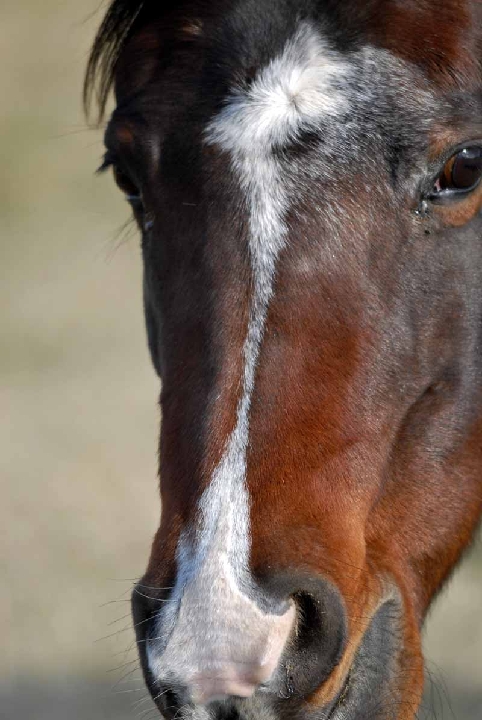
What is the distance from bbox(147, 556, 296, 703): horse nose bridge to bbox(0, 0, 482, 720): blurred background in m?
0.96

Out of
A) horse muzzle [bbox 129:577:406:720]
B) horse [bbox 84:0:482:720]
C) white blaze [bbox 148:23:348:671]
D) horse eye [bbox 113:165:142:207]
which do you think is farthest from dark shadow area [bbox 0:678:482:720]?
white blaze [bbox 148:23:348:671]

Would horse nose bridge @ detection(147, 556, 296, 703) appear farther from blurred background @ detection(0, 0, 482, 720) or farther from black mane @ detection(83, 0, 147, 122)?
black mane @ detection(83, 0, 147, 122)

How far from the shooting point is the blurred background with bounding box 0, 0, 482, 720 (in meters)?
4.55

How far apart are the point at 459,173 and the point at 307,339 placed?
0.48 meters

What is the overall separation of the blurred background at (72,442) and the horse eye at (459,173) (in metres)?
1.11

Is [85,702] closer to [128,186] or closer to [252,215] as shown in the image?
[128,186]

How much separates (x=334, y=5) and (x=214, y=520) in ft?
3.56

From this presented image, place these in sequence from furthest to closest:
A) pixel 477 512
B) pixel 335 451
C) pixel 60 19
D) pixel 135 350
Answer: pixel 60 19
pixel 135 350
pixel 477 512
pixel 335 451

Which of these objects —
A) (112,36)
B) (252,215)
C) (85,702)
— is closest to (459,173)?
(252,215)

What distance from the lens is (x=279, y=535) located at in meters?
1.71

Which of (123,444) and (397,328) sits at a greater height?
(397,328)

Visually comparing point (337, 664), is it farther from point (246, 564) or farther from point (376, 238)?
point (376, 238)

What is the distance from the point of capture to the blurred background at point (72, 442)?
455 centimetres

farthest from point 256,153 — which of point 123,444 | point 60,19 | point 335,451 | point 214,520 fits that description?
point 60,19
